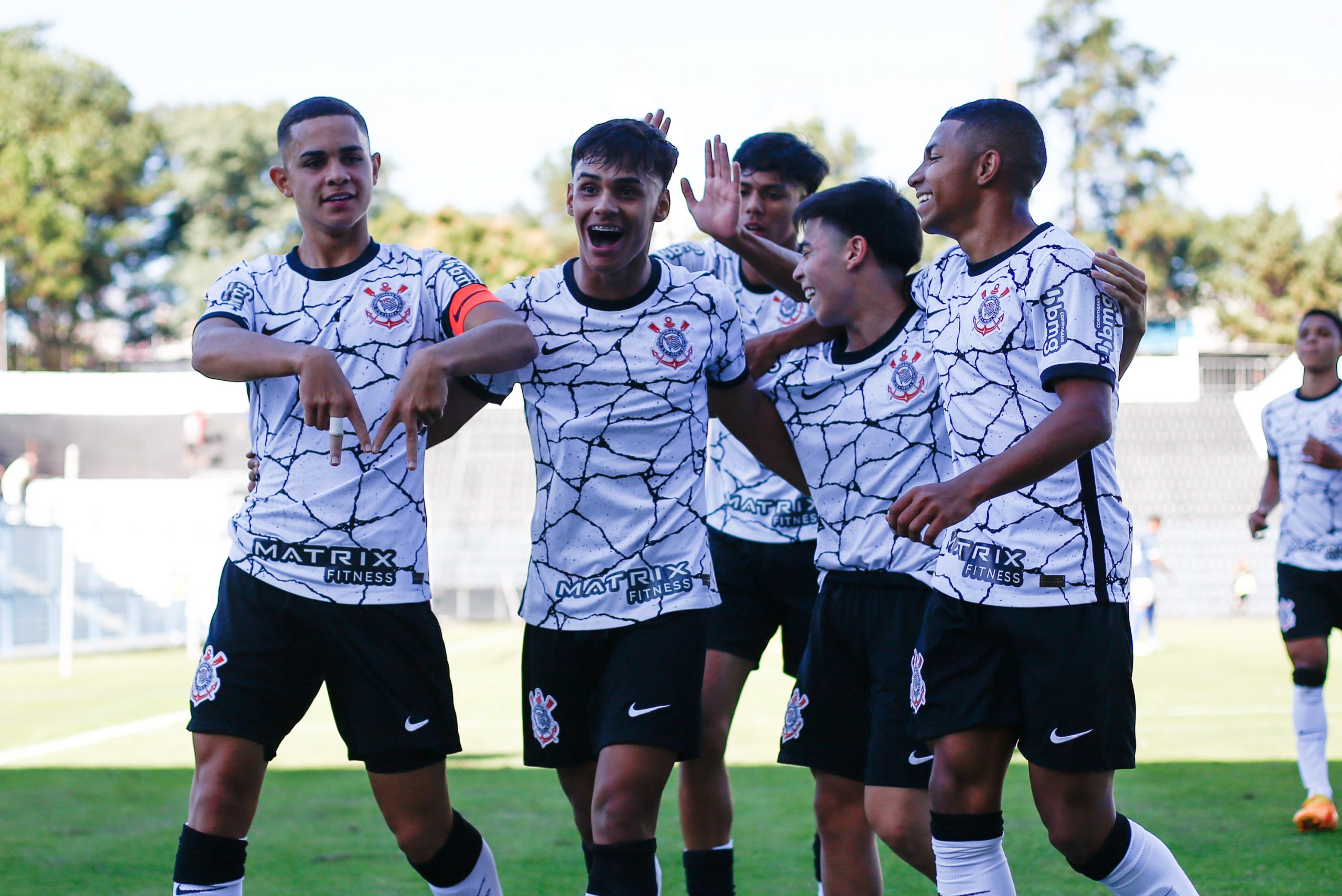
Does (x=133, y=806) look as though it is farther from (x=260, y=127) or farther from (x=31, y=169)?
(x=260, y=127)

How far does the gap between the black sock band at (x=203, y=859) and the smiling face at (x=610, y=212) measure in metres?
1.83

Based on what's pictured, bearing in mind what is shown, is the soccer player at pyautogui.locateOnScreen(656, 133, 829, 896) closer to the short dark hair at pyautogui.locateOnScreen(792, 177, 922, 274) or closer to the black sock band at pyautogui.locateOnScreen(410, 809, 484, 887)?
the short dark hair at pyautogui.locateOnScreen(792, 177, 922, 274)

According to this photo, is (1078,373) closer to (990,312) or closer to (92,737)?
(990,312)

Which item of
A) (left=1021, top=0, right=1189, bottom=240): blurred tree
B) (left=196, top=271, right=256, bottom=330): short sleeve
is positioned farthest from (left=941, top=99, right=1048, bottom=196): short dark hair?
(left=1021, top=0, right=1189, bottom=240): blurred tree

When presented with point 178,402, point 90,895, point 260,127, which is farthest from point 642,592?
point 260,127

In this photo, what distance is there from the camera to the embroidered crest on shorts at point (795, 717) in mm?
4156

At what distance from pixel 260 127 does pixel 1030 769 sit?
6028cm

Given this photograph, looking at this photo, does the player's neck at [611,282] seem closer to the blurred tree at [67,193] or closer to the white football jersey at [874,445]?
the white football jersey at [874,445]

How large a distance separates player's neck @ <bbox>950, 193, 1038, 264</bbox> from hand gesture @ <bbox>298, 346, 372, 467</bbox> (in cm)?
163

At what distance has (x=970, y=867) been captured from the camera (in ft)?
11.6

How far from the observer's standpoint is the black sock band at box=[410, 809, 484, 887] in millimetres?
3826

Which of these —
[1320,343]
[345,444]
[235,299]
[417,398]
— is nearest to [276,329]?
[235,299]

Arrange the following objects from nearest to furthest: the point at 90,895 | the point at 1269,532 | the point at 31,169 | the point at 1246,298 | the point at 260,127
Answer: the point at 90,895, the point at 1269,532, the point at 1246,298, the point at 31,169, the point at 260,127

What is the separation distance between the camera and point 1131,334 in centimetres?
373
